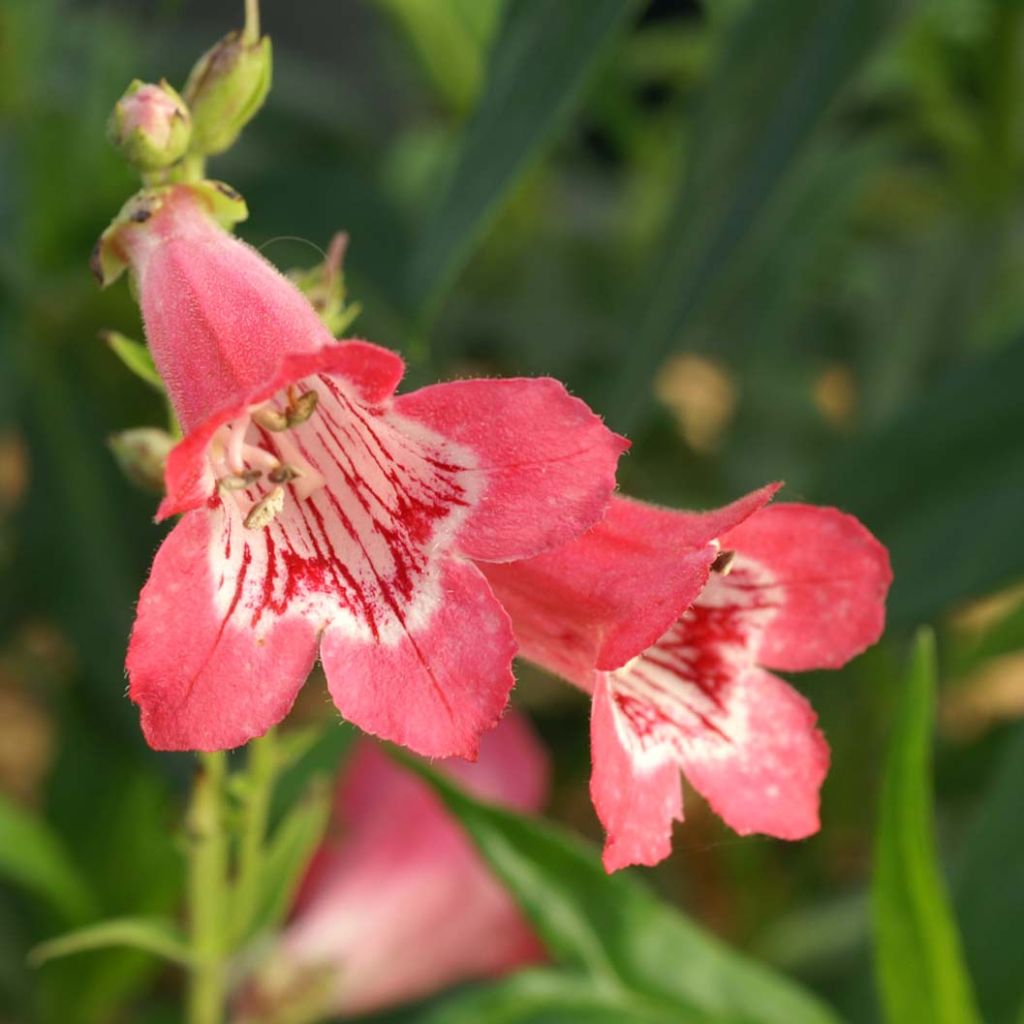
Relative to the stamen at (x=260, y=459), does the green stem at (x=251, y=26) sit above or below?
above

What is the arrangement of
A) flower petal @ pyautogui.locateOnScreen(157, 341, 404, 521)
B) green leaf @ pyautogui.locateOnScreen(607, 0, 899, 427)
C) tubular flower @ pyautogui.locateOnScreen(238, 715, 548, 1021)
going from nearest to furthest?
flower petal @ pyautogui.locateOnScreen(157, 341, 404, 521), green leaf @ pyautogui.locateOnScreen(607, 0, 899, 427), tubular flower @ pyautogui.locateOnScreen(238, 715, 548, 1021)

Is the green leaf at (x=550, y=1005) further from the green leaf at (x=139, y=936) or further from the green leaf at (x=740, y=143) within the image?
the green leaf at (x=740, y=143)

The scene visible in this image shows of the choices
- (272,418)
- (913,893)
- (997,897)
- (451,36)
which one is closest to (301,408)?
(272,418)

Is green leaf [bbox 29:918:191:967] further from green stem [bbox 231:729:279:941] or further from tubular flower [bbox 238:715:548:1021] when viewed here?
tubular flower [bbox 238:715:548:1021]

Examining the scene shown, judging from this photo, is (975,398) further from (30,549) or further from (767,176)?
(30,549)

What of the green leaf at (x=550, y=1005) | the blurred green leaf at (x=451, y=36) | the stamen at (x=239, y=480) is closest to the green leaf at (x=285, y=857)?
the green leaf at (x=550, y=1005)

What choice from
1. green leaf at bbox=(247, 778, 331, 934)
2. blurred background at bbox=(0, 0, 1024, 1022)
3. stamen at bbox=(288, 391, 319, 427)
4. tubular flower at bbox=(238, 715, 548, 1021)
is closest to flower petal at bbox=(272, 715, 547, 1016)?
tubular flower at bbox=(238, 715, 548, 1021)

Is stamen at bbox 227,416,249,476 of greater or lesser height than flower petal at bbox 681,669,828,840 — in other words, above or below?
above

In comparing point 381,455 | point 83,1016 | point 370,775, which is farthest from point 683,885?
point 381,455
